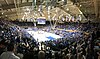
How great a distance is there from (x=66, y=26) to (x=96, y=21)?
1043 cm

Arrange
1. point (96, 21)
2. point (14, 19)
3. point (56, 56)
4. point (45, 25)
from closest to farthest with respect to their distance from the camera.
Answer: point (56, 56), point (96, 21), point (45, 25), point (14, 19)

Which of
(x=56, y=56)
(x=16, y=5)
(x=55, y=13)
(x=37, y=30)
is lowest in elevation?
(x=37, y=30)

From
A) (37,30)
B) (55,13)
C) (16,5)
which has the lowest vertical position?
(37,30)

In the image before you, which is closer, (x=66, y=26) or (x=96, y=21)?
(x=96, y=21)

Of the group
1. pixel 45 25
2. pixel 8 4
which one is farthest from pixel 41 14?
pixel 8 4

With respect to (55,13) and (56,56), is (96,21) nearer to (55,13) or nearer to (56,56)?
(55,13)

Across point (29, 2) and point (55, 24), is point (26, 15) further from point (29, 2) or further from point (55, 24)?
point (29, 2)

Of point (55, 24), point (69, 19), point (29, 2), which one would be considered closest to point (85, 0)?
point (29, 2)

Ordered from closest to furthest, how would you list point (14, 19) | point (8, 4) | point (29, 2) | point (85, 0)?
point (85, 0) < point (29, 2) < point (8, 4) < point (14, 19)

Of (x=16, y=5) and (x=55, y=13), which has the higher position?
(x=16, y=5)

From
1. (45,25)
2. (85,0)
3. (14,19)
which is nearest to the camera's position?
(85,0)

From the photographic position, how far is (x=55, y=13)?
42.8 meters

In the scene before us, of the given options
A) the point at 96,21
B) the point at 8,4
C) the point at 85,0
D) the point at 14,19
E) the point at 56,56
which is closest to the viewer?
the point at 56,56

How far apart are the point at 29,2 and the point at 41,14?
21582mm
